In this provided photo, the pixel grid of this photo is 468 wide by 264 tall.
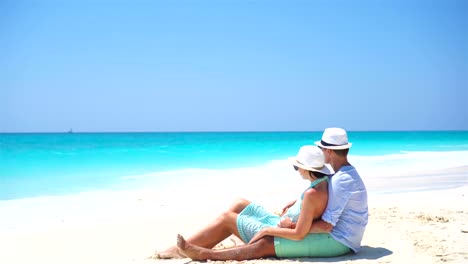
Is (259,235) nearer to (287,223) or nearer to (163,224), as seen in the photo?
(287,223)

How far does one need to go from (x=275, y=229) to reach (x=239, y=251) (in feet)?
1.33

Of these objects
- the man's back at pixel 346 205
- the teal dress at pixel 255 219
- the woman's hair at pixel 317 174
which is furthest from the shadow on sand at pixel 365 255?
the woman's hair at pixel 317 174

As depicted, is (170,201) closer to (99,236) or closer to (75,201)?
(75,201)

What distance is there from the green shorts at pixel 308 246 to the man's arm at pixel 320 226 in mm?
112

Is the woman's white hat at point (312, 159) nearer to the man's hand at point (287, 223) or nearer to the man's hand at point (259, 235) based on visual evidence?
the man's hand at point (287, 223)

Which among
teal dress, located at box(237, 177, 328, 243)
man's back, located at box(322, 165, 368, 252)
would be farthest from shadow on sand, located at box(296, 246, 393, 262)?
teal dress, located at box(237, 177, 328, 243)

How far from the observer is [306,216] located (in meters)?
4.05

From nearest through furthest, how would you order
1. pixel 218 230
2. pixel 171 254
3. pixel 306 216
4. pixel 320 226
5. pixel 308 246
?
pixel 306 216, pixel 320 226, pixel 308 246, pixel 218 230, pixel 171 254

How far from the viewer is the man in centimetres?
413

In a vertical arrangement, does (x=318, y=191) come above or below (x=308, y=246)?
above

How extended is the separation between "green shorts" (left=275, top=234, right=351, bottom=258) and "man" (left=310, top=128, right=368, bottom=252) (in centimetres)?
7

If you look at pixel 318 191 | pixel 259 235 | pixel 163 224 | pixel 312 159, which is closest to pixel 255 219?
pixel 259 235

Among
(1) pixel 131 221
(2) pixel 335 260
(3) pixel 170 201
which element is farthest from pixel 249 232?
(3) pixel 170 201

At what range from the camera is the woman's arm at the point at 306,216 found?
4031 mm
